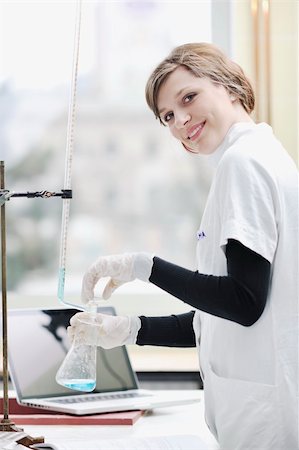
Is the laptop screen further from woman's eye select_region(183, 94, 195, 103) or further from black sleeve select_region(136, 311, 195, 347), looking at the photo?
woman's eye select_region(183, 94, 195, 103)

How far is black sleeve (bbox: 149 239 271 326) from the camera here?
54.7 inches

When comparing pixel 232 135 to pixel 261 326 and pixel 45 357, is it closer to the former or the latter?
pixel 261 326

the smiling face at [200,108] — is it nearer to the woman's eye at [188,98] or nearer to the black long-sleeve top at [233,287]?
the woman's eye at [188,98]

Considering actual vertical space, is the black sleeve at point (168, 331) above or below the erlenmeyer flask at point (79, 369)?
above

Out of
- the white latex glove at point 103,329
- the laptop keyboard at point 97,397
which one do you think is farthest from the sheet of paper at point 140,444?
the laptop keyboard at point 97,397

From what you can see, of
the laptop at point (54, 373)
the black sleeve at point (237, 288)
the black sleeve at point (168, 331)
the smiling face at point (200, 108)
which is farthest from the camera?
the laptop at point (54, 373)

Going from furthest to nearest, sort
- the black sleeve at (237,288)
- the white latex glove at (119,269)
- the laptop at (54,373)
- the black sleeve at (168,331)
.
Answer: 1. the laptop at (54,373)
2. the black sleeve at (168,331)
3. the white latex glove at (119,269)
4. the black sleeve at (237,288)

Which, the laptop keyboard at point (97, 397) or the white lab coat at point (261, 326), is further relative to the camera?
the laptop keyboard at point (97, 397)

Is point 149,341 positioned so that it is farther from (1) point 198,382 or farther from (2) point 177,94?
(1) point 198,382

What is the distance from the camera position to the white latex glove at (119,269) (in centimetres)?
150

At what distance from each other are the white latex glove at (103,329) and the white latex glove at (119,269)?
0.15ft

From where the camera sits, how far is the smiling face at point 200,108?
5.35 feet

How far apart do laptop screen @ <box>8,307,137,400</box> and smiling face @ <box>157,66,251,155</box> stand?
2.00 ft

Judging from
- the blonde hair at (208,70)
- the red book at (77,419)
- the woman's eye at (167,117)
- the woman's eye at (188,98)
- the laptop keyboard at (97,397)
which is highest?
the blonde hair at (208,70)
